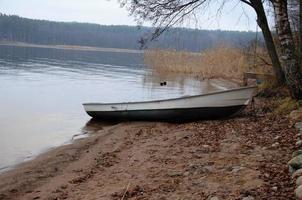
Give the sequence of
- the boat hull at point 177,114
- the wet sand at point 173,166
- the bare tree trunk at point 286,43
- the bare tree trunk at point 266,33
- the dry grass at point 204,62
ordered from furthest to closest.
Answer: the dry grass at point 204,62, the bare tree trunk at point 266,33, the boat hull at point 177,114, the bare tree trunk at point 286,43, the wet sand at point 173,166

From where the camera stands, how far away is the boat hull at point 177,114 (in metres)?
13.2

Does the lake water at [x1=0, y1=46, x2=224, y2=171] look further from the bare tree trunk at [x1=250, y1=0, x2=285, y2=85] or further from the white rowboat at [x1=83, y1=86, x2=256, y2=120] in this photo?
the bare tree trunk at [x1=250, y1=0, x2=285, y2=85]

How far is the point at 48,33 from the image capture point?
516 feet

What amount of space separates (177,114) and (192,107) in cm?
63

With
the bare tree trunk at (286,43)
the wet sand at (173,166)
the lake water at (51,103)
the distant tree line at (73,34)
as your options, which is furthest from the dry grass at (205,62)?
the distant tree line at (73,34)

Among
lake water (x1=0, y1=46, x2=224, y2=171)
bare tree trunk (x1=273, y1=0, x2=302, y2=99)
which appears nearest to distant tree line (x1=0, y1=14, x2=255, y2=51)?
lake water (x1=0, y1=46, x2=224, y2=171)

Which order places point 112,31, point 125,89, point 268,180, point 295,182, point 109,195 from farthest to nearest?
point 112,31, point 125,89, point 109,195, point 268,180, point 295,182

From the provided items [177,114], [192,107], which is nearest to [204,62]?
[177,114]

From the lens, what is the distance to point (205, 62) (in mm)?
40125

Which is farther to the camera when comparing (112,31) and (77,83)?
(112,31)

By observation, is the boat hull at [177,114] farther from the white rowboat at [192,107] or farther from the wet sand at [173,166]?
the wet sand at [173,166]

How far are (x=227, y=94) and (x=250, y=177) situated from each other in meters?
6.82

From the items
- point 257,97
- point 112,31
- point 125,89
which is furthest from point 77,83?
point 112,31

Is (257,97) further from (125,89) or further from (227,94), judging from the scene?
(125,89)
